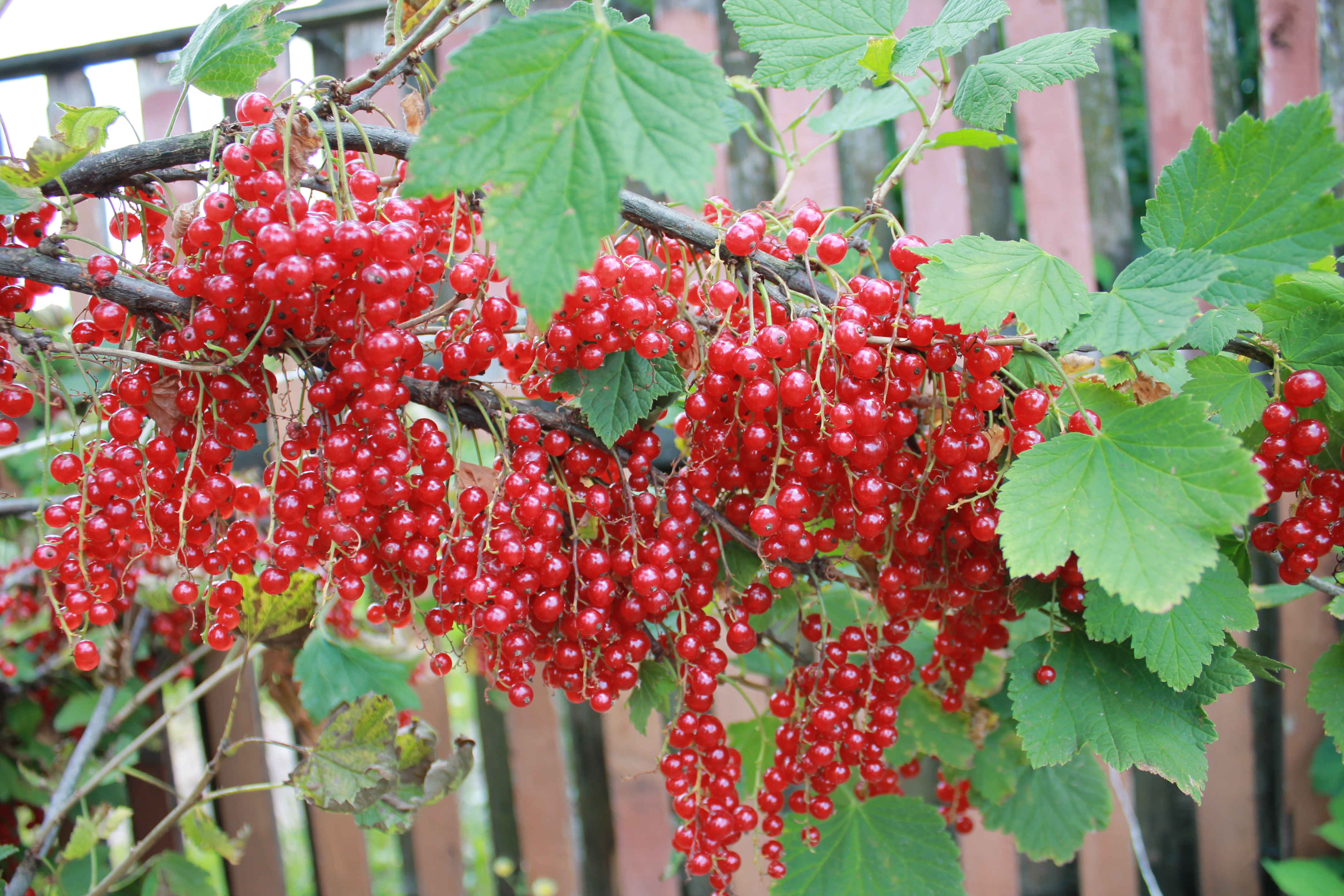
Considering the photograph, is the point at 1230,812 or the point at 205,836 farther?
the point at 1230,812

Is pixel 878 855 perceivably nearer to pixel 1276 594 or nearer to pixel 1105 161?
pixel 1276 594

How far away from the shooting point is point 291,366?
0.99m

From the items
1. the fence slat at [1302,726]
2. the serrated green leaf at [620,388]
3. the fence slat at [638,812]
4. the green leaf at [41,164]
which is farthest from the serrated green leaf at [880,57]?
the fence slat at [1302,726]

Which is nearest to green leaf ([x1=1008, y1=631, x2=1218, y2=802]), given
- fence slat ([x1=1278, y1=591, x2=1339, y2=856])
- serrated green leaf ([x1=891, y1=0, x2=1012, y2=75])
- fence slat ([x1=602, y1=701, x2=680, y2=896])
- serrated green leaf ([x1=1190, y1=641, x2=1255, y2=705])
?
serrated green leaf ([x1=1190, y1=641, x2=1255, y2=705])

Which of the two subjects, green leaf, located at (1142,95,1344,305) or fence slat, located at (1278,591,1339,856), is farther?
fence slat, located at (1278,591,1339,856)

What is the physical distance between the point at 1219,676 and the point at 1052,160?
47.6 inches

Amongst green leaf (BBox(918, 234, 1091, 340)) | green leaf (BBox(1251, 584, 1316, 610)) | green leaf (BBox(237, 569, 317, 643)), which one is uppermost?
green leaf (BBox(918, 234, 1091, 340))

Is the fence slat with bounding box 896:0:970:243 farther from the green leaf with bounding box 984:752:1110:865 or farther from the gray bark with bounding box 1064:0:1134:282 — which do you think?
the green leaf with bounding box 984:752:1110:865

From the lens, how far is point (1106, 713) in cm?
53

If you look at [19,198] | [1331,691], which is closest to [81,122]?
[19,198]

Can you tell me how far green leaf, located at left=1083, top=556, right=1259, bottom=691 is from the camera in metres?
0.46

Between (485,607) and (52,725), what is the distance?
4.03 feet

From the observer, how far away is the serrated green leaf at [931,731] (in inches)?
30.3

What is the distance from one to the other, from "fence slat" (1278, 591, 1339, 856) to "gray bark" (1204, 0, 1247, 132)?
0.90 m
